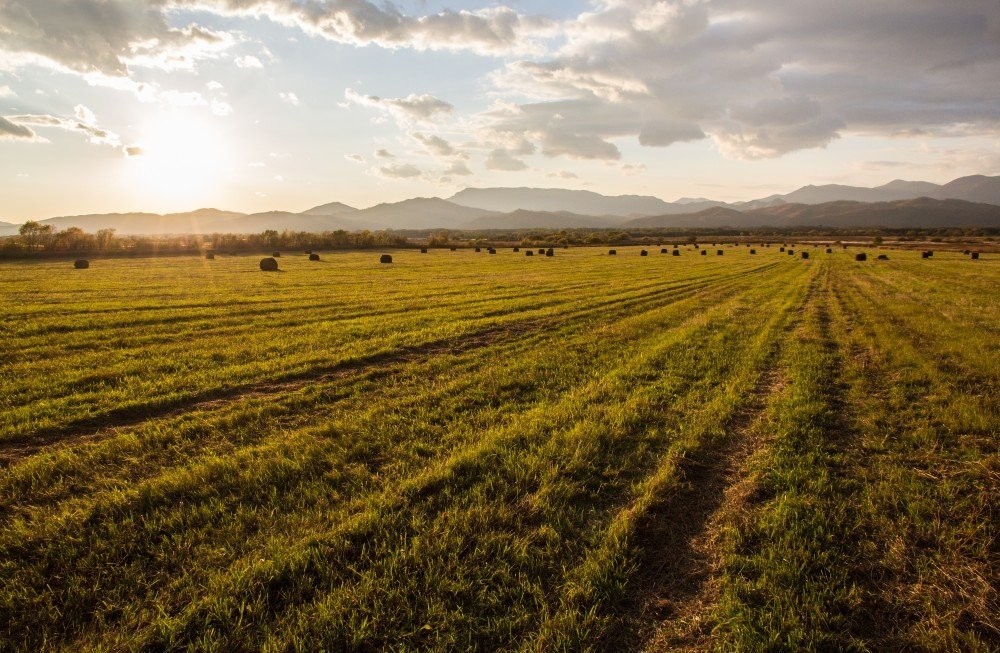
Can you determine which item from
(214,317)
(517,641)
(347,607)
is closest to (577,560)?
(517,641)

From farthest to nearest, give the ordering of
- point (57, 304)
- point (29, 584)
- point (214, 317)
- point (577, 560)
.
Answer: point (57, 304), point (214, 317), point (577, 560), point (29, 584)

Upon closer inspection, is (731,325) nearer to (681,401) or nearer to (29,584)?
(681,401)

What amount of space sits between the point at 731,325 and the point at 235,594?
16318mm

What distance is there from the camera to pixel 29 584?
3854mm

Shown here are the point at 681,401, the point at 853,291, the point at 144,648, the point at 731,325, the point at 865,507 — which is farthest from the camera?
the point at 853,291

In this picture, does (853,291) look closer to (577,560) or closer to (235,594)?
(577,560)

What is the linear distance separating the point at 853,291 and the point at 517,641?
3114 centimetres

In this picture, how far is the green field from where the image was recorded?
11.5 feet

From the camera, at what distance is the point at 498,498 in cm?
514

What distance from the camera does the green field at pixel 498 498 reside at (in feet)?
11.5

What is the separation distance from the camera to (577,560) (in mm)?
4207

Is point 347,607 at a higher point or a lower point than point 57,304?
lower

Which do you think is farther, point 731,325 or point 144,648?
point 731,325

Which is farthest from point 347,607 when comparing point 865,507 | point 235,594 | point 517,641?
point 865,507
